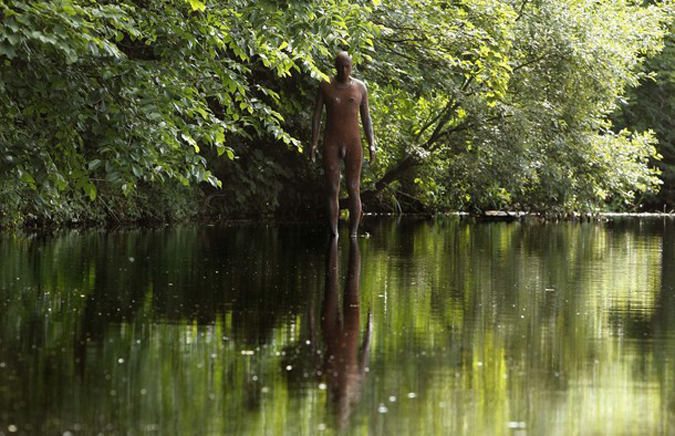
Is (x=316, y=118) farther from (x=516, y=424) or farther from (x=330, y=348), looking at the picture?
(x=516, y=424)

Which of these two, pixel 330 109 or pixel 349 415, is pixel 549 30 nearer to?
pixel 330 109

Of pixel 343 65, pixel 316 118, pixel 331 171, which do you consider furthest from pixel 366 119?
pixel 343 65

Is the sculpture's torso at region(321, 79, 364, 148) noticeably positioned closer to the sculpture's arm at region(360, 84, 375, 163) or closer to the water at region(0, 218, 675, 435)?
the sculpture's arm at region(360, 84, 375, 163)

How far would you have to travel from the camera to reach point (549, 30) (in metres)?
29.4

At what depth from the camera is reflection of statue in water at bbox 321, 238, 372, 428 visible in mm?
5383

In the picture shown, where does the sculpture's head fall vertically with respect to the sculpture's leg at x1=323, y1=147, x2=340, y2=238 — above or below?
above

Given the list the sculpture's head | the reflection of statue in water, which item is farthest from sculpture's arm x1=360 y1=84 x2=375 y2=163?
the reflection of statue in water

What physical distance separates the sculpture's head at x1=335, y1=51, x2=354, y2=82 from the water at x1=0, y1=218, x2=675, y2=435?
4336mm

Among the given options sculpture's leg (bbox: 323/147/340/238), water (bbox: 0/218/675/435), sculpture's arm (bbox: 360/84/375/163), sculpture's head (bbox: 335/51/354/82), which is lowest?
water (bbox: 0/218/675/435)

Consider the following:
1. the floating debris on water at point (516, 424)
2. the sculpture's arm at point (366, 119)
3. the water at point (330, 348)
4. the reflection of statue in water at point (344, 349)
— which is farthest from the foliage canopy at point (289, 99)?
the floating debris on water at point (516, 424)

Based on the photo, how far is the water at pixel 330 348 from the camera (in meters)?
4.99

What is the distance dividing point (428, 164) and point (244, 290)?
21843 millimetres

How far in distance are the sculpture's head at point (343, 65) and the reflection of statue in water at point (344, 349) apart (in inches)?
269

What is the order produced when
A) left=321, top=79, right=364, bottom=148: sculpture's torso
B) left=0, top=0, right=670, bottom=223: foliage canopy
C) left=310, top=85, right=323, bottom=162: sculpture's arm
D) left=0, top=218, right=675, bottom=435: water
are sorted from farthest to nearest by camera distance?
left=310, top=85, right=323, bottom=162: sculpture's arm, left=321, top=79, right=364, bottom=148: sculpture's torso, left=0, top=0, right=670, bottom=223: foliage canopy, left=0, top=218, right=675, bottom=435: water
